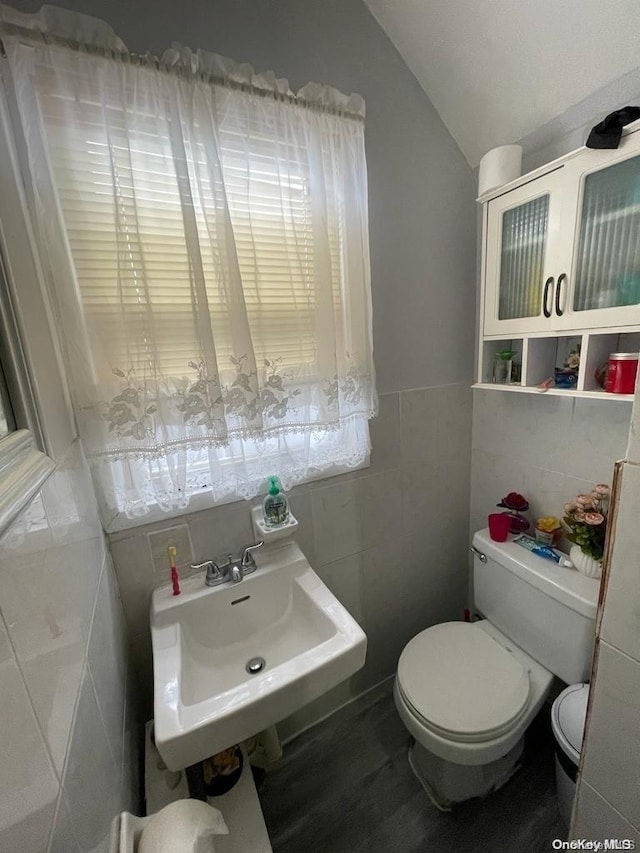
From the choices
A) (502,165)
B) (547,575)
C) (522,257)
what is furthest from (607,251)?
(547,575)

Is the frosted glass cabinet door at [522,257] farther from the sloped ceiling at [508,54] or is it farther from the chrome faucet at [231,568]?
the chrome faucet at [231,568]

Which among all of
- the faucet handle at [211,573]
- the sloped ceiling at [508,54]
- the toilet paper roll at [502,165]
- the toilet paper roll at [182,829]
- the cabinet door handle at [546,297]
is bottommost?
the toilet paper roll at [182,829]

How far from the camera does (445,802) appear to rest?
1161 millimetres

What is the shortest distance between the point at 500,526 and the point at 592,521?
31 centimetres

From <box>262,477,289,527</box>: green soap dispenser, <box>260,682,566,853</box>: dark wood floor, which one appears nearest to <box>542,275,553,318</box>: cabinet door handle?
<box>262,477,289,527</box>: green soap dispenser

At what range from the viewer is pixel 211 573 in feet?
3.50

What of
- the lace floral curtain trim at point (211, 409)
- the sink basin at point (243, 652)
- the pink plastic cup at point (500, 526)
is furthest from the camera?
the pink plastic cup at point (500, 526)

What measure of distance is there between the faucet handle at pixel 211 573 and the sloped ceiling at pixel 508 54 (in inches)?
68.4

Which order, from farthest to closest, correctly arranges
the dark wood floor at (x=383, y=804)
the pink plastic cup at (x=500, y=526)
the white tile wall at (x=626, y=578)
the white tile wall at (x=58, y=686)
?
the pink plastic cup at (x=500, y=526), the dark wood floor at (x=383, y=804), the white tile wall at (x=626, y=578), the white tile wall at (x=58, y=686)

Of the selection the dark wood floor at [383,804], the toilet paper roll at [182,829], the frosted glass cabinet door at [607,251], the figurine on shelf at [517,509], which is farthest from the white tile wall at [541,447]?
the toilet paper roll at [182,829]

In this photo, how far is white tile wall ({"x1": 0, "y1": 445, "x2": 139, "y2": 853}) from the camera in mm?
343

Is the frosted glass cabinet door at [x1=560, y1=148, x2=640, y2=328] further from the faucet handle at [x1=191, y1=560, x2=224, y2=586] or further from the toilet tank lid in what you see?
the faucet handle at [x1=191, y1=560, x2=224, y2=586]

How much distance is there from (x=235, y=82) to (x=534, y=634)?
75.8 inches

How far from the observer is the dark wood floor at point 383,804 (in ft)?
3.62
